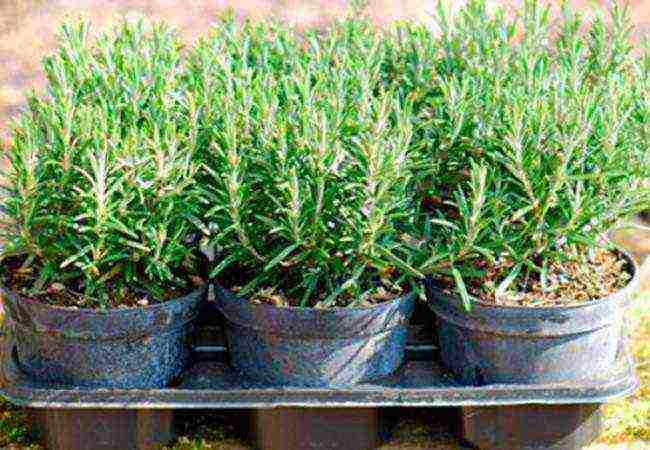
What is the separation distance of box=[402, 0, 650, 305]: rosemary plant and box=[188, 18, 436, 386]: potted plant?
15cm

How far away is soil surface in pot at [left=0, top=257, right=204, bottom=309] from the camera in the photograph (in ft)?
11.3

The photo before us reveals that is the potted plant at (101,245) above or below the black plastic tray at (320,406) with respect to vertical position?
above

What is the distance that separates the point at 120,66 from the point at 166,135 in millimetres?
615

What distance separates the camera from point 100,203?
322 cm

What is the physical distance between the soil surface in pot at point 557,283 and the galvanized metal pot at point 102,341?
29.4 inches

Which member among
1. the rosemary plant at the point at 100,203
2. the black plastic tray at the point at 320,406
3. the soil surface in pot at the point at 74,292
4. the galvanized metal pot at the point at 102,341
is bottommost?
the black plastic tray at the point at 320,406

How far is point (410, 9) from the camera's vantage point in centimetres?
491

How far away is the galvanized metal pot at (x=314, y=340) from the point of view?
3391mm

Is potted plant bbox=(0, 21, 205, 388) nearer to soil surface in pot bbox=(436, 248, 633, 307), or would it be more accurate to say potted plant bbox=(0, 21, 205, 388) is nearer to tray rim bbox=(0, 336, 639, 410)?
tray rim bbox=(0, 336, 639, 410)

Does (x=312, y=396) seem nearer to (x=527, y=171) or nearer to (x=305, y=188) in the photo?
(x=305, y=188)

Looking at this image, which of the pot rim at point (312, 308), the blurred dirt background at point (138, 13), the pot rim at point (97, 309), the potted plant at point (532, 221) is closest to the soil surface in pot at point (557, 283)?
the potted plant at point (532, 221)

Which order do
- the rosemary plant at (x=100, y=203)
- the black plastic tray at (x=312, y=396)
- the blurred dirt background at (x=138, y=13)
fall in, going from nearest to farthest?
1. the rosemary plant at (x=100, y=203)
2. the black plastic tray at (x=312, y=396)
3. the blurred dirt background at (x=138, y=13)

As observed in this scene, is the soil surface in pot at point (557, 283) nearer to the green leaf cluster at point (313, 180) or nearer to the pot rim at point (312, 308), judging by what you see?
the green leaf cluster at point (313, 180)

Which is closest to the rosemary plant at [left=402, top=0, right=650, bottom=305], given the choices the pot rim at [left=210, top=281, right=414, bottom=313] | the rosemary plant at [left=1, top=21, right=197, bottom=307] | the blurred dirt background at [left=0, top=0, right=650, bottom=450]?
the pot rim at [left=210, top=281, right=414, bottom=313]
